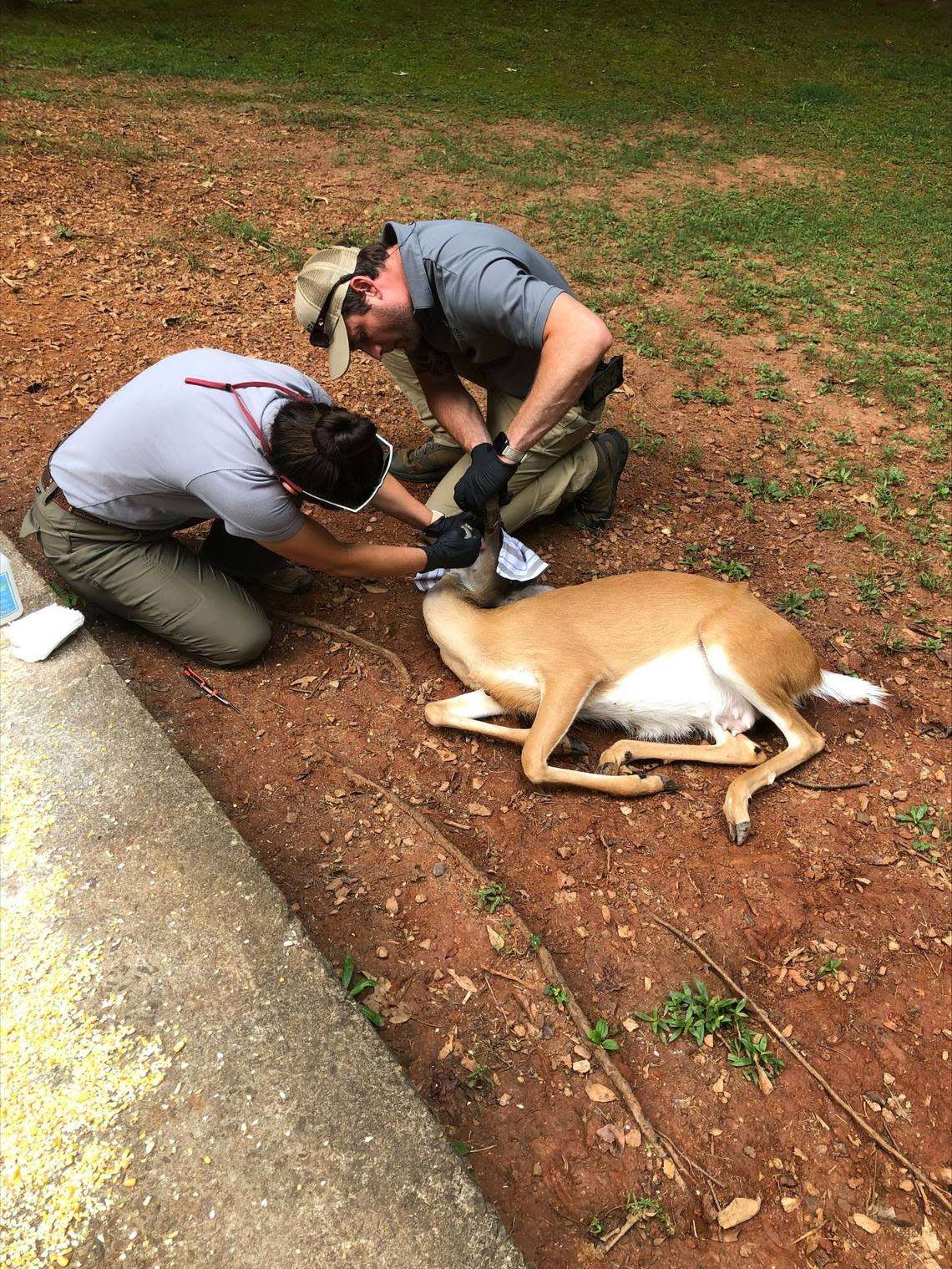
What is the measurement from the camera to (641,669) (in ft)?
13.0

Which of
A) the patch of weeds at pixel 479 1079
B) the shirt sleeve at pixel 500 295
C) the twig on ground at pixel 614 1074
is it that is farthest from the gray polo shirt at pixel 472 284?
the patch of weeds at pixel 479 1079

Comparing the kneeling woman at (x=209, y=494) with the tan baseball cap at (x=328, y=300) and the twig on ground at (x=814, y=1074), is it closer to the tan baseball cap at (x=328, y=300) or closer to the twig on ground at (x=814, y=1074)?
the tan baseball cap at (x=328, y=300)

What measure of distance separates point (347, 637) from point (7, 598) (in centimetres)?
151

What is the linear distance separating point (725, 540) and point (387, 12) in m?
16.0

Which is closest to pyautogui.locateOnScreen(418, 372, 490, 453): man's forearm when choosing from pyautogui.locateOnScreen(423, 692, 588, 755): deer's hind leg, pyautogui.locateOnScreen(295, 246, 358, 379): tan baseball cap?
pyautogui.locateOnScreen(295, 246, 358, 379): tan baseball cap

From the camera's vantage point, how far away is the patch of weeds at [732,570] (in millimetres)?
4715

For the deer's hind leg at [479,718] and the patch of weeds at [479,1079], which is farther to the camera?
the deer's hind leg at [479,718]

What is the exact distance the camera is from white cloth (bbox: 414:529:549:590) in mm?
4266

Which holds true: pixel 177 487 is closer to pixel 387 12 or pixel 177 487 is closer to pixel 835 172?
pixel 835 172

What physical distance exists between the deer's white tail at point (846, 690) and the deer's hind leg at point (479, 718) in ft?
3.69

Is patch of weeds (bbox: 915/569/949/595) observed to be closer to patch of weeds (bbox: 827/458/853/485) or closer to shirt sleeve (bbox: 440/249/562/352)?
patch of weeds (bbox: 827/458/853/485)

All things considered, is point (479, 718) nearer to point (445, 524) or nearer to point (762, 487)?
point (445, 524)

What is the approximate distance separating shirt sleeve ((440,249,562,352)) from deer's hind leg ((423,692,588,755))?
1648 millimetres

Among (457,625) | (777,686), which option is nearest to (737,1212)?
(777,686)
